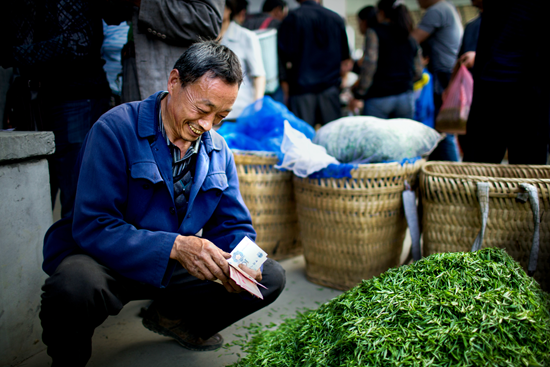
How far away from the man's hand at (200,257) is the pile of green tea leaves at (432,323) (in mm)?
451

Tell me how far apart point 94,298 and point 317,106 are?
3.03 m

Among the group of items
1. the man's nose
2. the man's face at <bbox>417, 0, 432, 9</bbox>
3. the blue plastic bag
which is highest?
the man's face at <bbox>417, 0, 432, 9</bbox>

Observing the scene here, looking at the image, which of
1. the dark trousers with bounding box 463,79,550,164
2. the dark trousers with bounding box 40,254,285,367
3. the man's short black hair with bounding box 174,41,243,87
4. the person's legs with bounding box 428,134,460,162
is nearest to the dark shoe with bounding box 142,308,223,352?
the dark trousers with bounding box 40,254,285,367

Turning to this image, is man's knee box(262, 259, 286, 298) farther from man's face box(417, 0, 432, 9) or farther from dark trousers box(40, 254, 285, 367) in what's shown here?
man's face box(417, 0, 432, 9)

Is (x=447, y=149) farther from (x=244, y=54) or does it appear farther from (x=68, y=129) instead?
(x=68, y=129)

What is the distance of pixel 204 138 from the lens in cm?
180

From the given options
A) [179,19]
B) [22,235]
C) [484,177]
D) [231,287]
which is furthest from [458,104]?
[22,235]

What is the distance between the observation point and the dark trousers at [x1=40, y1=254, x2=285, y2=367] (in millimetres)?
1386

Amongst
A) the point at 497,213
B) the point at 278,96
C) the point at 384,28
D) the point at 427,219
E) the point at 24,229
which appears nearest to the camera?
the point at 24,229

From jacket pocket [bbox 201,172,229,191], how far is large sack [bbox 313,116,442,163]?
1096 mm

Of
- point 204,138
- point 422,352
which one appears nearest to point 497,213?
point 422,352

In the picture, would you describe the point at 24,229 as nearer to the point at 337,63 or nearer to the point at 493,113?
the point at 493,113

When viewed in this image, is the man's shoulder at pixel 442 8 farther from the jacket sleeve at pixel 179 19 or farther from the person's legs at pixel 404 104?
the jacket sleeve at pixel 179 19

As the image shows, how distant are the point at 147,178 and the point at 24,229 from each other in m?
0.68
